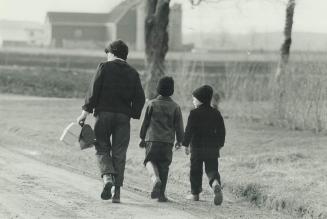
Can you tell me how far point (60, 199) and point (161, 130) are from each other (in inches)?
57.5

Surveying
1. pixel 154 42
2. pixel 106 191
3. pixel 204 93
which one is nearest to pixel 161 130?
pixel 204 93

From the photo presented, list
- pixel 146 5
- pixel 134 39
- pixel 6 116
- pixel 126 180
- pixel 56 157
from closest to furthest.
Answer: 1. pixel 126 180
2. pixel 56 157
3. pixel 6 116
4. pixel 146 5
5. pixel 134 39

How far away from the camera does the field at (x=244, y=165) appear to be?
9367 mm

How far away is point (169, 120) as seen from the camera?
941cm

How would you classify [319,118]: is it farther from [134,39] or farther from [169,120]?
[134,39]

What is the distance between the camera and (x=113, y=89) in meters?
9.05

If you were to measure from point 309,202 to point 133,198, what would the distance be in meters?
2.10

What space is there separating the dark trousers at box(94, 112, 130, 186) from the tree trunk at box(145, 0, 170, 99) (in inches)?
568

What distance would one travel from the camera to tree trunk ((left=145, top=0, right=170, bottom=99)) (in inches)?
921

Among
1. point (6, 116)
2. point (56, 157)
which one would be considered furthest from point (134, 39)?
point (56, 157)

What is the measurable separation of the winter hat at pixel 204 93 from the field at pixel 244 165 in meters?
1.26

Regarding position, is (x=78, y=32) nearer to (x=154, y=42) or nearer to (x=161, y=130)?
(x=154, y=42)

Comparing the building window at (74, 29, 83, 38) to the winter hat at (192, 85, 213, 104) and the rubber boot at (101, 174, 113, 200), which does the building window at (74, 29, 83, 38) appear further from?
the rubber boot at (101, 174, 113, 200)

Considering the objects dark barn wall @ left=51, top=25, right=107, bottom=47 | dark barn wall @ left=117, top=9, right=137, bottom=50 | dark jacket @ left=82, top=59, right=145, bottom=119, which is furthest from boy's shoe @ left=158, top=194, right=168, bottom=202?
dark barn wall @ left=51, top=25, right=107, bottom=47
